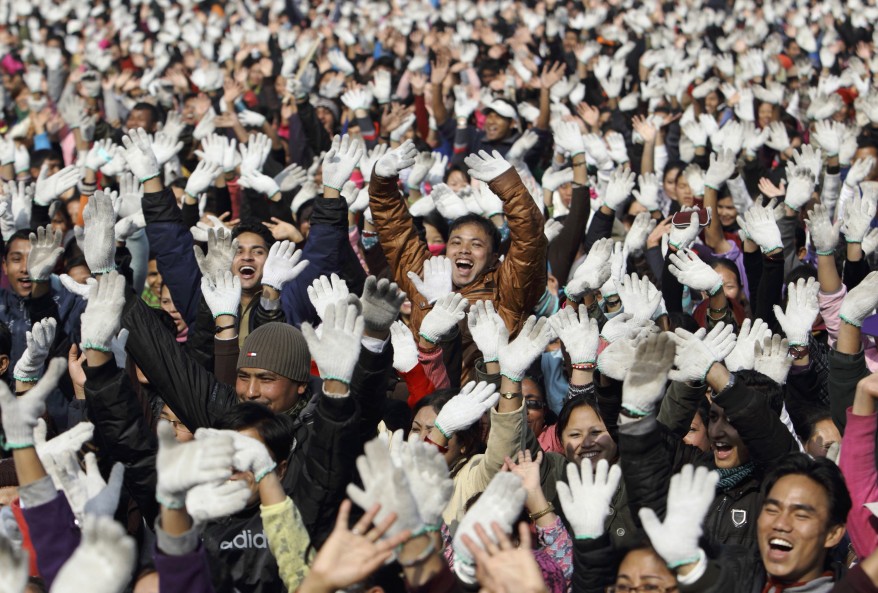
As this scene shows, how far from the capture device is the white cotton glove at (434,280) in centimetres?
623

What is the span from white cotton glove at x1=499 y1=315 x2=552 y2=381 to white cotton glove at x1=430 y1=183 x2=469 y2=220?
3.07 meters

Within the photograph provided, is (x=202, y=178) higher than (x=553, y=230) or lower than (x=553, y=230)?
higher

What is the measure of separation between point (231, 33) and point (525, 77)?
533cm

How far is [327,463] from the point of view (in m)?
4.13

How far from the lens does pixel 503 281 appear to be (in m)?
6.27

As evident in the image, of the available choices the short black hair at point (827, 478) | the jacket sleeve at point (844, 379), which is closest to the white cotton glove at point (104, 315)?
the short black hair at point (827, 478)

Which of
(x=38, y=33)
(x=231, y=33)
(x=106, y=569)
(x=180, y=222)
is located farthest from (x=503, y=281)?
(x=38, y=33)

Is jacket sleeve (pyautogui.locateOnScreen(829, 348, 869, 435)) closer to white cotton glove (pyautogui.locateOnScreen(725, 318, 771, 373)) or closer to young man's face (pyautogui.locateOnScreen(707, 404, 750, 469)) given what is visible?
young man's face (pyautogui.locateOnScreen(707, 404, 750, 469))

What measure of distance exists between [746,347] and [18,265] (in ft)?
14.5

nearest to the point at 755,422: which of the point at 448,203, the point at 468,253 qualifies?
the point at 468,253

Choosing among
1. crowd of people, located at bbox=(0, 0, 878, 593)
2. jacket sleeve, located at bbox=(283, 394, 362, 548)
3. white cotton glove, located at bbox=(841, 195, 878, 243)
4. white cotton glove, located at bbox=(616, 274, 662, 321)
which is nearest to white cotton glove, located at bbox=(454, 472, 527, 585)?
crowd of people, located at bbox=(0, 0, 878, 593)

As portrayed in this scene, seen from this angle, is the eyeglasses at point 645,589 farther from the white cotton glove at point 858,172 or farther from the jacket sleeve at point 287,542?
the white cotton glove at point 858,172

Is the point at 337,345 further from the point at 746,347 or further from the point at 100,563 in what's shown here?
the point at 746,347

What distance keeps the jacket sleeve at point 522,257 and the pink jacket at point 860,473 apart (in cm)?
212
